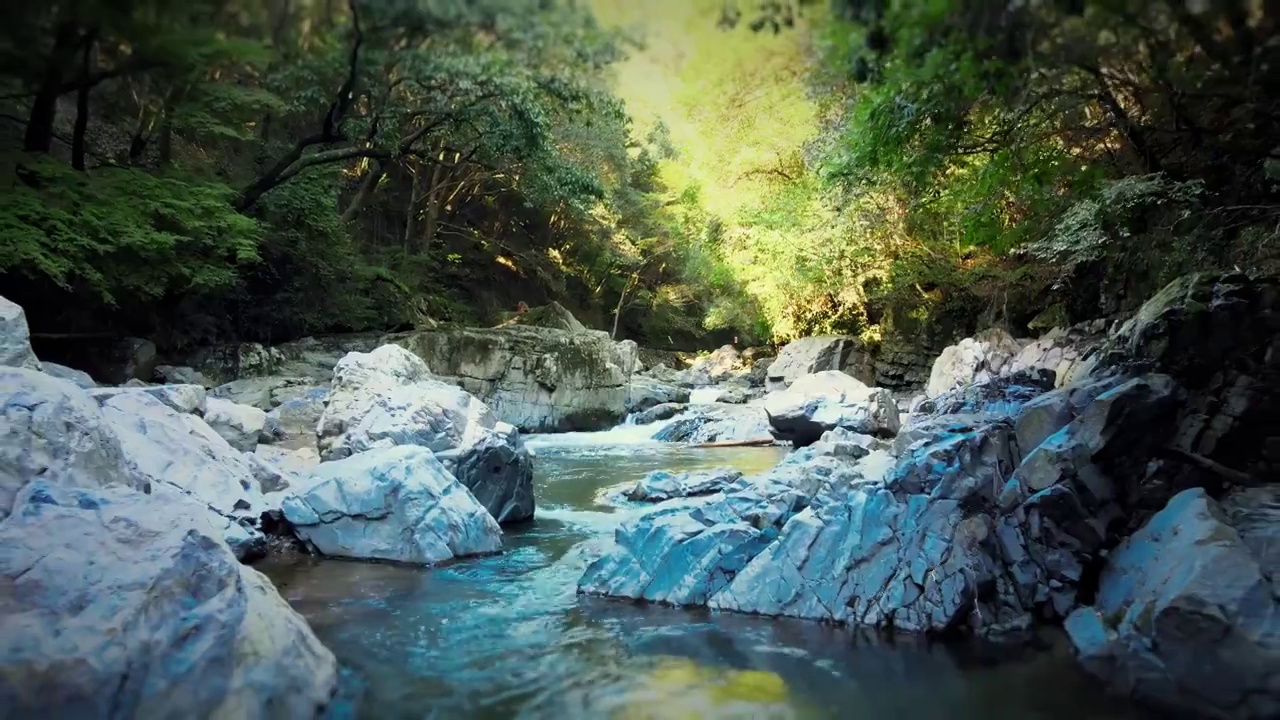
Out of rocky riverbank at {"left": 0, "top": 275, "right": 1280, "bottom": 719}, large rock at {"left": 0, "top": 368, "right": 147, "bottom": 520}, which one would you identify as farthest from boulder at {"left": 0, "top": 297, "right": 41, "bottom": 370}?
large rock at {"left": 0, "top": 368, "right": 147, "bottom": 520}

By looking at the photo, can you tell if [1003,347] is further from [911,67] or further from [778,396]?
[911,67]

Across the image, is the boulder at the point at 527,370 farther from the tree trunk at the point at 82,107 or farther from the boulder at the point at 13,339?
the tree trunk at the point at 82,107

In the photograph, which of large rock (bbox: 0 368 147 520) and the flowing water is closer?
the flowing water

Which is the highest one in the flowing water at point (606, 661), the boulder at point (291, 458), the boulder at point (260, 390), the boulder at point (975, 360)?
the boulder at point (975, 360)

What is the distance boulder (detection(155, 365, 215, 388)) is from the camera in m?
11.7

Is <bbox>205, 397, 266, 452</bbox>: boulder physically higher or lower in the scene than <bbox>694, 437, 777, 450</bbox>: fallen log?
higher

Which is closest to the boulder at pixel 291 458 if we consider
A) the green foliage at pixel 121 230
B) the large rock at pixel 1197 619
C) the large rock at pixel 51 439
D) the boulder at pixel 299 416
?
the boulder at pixel 299 416

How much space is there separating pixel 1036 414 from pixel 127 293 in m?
12.1

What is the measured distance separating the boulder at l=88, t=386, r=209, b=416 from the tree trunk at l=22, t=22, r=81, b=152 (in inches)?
156

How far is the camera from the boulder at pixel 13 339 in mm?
5816

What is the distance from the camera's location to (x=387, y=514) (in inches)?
246

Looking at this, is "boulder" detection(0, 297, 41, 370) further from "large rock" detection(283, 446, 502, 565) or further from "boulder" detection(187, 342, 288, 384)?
"boulder" detection(187, 342, 288, 384)

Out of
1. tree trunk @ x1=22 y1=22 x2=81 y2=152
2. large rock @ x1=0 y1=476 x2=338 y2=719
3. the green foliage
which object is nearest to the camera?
tree trunk @ x1=22 y1=22 x2=81 y2=152

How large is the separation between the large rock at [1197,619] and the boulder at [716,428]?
9606 millimetres
